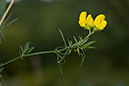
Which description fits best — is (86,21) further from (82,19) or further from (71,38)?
(71,38)

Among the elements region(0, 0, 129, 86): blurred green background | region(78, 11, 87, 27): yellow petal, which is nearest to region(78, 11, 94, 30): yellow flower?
region(78, 11, 87, 27): yellow petal

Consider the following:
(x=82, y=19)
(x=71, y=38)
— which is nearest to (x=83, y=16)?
(x=82, y=19)

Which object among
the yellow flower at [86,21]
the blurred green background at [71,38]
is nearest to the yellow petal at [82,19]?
the yellow flower at [86,21]

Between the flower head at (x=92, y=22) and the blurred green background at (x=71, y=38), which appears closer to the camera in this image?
the flower head at (x=92, y=22)

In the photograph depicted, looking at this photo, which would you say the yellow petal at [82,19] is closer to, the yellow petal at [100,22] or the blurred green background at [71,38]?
the yellow petal at [100,22]

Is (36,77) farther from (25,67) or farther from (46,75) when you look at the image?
(25,67)

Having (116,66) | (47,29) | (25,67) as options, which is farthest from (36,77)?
(116,66)

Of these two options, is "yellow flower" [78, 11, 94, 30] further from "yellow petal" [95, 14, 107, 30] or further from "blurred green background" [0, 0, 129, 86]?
"blurred green background" [0, 0, 129, 86]

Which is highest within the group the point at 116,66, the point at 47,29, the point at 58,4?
the point at 58,4
